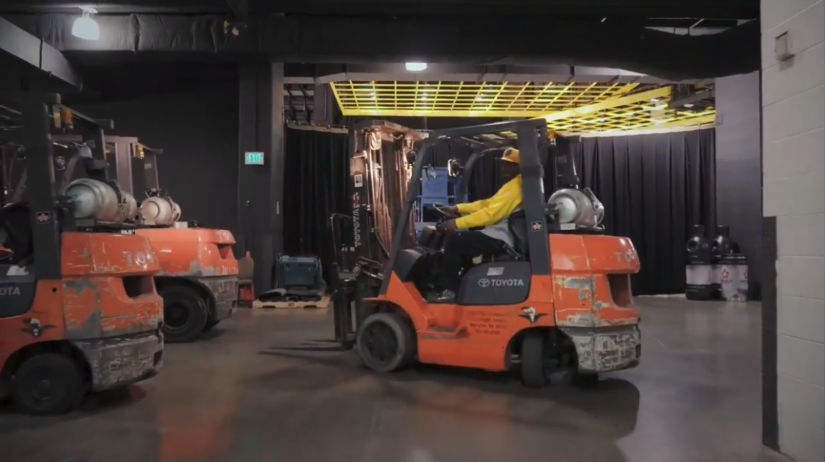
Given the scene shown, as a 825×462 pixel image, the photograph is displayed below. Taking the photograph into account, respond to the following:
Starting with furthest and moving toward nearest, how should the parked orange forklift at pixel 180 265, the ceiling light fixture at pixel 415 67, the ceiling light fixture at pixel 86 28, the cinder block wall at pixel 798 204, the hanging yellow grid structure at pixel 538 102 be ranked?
the hanging yellow grid structure at pixel 538 102
the ceiling light fixture at pixel 415 67
the ceiling light fixture at pixel 86 28
the parked orange forklift at pixel 180 265
the cinder block wall at pixel 798 204

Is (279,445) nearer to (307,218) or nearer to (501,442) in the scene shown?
(501,442)

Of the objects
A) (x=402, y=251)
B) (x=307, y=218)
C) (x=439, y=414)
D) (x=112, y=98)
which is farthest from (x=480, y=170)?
(x=439, y=414)

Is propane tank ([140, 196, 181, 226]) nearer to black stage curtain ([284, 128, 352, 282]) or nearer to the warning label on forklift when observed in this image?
the warning label on forklift

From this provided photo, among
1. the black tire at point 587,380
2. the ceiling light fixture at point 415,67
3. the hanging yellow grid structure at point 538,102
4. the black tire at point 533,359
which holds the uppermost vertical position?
the ceiling light fixture at point 415,67

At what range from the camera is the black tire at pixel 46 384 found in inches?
169

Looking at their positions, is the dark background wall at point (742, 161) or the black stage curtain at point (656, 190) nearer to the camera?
the dark background wall at point (742, 161)

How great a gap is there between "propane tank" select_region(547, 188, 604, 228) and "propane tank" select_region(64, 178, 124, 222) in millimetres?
3493

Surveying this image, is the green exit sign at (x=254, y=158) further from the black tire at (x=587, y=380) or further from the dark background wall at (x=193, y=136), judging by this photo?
the black tire at (x=587, y=380)

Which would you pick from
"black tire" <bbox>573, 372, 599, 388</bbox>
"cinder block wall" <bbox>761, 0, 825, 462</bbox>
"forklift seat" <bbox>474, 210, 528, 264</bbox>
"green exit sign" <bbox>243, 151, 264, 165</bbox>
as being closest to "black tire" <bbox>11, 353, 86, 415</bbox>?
"forklift seat" <bbox>474, 210, 528, 264</bbox>

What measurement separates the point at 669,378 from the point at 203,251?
5.44m

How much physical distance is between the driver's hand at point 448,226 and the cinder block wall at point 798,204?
256 cm

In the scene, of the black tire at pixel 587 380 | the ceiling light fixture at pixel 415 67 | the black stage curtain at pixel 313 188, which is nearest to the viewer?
the black tire at pixel 587 380

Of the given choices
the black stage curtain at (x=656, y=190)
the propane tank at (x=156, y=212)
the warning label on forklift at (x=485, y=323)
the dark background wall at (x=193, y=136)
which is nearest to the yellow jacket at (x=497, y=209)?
the warning label on forklift at (x=485, y=323)

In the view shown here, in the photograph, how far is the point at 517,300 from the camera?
5.05 metres
